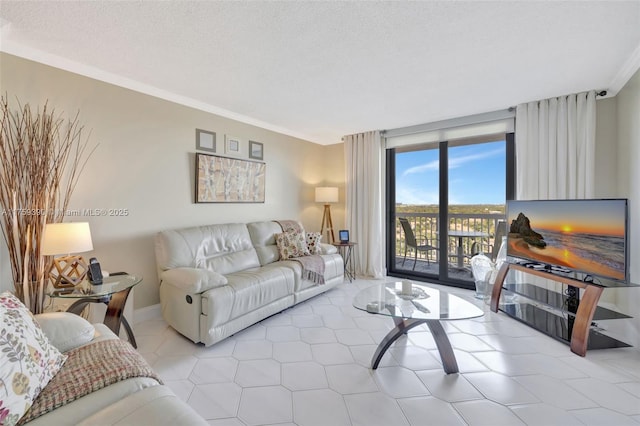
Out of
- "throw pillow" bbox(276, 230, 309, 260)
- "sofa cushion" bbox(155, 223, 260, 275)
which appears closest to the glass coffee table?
"throw pillow" bbox(276, 230, 309, 260)

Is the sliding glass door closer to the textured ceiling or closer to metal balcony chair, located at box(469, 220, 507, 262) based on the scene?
metal balcony chair, located at box(469, 220, 507, 262)

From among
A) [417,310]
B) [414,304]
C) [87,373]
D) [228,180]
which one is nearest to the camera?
[87,373]

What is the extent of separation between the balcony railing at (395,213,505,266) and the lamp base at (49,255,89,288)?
390 centimetres

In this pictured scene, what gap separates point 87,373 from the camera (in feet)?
3.55

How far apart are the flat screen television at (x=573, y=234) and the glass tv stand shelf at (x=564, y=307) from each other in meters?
0.12

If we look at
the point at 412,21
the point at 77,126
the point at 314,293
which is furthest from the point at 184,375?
the point at 412,21

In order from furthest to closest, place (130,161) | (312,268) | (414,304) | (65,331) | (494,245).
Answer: (494,245), (312,268), (130,161), (414,304), (65,331)

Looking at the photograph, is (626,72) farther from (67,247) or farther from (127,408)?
(67,247)

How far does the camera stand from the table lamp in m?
1.88

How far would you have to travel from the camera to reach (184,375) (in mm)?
1854

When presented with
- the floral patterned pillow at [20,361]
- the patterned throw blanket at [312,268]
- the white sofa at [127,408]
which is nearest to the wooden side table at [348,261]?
the patterned throw blanket at [312,268]

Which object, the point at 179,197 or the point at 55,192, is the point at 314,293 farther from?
the point at 55,192

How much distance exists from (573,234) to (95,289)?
12.7ft

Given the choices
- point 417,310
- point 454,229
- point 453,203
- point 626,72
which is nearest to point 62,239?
point 417,310
